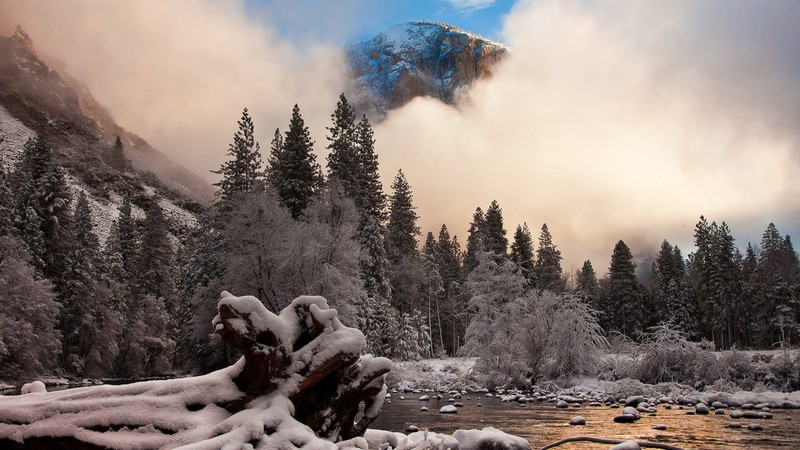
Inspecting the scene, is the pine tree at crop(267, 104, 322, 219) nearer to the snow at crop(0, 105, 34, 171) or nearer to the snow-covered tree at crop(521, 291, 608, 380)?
the snow-covered tree at crop(521, 291, 608, 380)

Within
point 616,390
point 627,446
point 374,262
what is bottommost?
point 616,390

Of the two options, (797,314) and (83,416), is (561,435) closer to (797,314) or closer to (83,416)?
(83,416)

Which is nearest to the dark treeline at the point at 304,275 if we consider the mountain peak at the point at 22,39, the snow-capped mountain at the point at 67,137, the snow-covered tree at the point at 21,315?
the snow-covered tree at the point at 21,315

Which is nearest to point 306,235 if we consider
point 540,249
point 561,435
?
point 561,435

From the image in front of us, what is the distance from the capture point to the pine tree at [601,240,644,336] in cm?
6391

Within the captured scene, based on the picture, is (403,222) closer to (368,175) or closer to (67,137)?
(368,175)

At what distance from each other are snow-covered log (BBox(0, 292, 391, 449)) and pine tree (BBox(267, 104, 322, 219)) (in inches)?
1207

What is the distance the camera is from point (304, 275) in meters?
30.2

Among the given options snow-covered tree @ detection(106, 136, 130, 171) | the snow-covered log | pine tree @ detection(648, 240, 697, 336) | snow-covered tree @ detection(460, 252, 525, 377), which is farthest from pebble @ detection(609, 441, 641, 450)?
snow-covered tree @ detection(106, 136, 130, 171)

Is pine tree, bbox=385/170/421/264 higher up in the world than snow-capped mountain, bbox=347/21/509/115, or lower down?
lower down

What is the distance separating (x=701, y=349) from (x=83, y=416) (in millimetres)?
25915

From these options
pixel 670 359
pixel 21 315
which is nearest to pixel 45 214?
pixel 21 315

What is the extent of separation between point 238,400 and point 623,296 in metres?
66.3

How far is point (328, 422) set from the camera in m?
6.79
